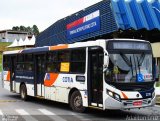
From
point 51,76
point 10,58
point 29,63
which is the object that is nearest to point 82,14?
point 10,58

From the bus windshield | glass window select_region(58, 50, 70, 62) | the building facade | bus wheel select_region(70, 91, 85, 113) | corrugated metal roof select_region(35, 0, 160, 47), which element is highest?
the building facade

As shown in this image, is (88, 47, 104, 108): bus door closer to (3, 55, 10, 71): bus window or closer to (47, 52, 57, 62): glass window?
(47, 52, 57, 62): glass window

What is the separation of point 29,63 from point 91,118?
7197mm

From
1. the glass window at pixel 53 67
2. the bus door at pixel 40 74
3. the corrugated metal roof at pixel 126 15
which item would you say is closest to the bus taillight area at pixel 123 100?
the glass window at pixel 53 67

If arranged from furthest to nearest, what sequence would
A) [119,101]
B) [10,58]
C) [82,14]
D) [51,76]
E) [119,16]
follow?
[82,14] < [119,16] < [10,58] < [51,76] < [119,101]

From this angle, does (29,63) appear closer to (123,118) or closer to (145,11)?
(123,118)

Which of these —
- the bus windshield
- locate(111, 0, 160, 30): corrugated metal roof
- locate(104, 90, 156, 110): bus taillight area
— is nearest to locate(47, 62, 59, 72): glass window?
the bus windshield

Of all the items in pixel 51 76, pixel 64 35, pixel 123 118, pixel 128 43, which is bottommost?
pixel 123 118

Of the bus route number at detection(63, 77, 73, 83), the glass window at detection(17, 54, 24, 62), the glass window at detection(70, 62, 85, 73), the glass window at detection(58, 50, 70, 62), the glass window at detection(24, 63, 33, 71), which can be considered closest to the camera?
the glass window at detection(70, 62, 85, 73)

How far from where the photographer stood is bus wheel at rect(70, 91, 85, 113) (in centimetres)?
1527

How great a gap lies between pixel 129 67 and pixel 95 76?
1217mm

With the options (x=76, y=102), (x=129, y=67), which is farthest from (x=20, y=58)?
(x=129, y=67)

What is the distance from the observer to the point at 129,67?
13984mm

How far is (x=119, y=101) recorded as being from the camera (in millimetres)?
13547
